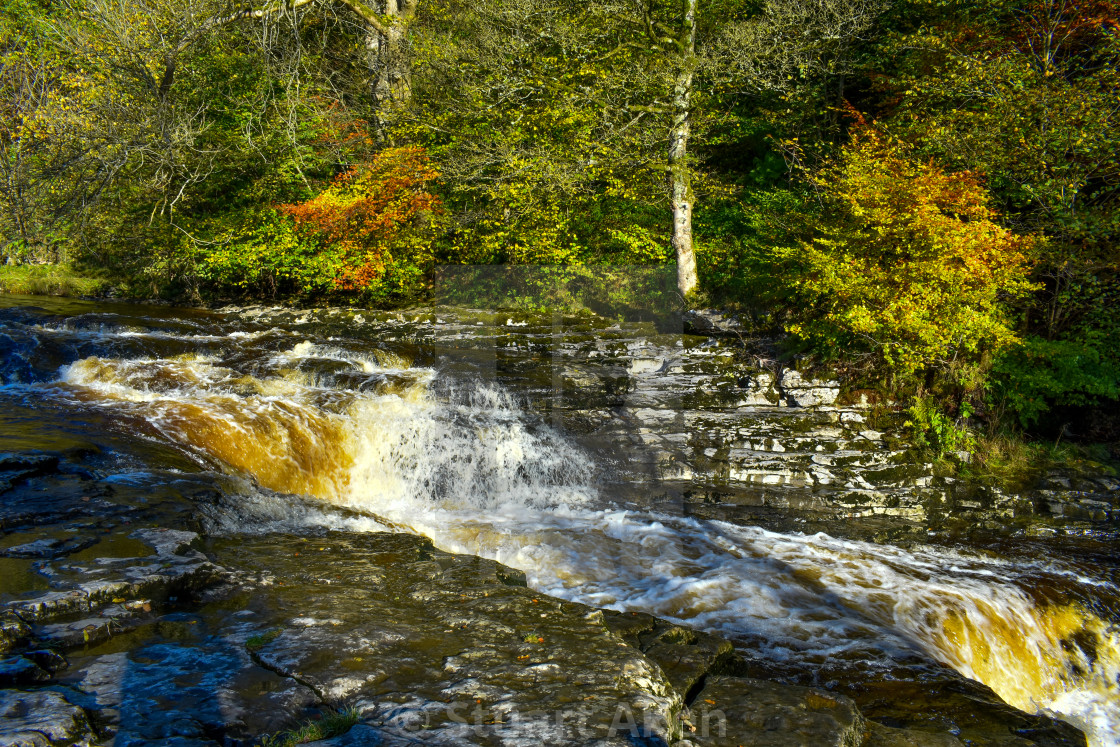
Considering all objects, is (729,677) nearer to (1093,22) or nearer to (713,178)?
(1093,22)

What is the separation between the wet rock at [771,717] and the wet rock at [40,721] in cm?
265

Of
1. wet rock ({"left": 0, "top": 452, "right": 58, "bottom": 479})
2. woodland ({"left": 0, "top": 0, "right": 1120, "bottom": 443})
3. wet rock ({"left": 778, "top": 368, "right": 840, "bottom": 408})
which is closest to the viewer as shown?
wet rock ({"left": 0, "top": 452, "right": 58, "bottom": 479})

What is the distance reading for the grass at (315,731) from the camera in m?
2.50

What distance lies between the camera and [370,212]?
1443cm

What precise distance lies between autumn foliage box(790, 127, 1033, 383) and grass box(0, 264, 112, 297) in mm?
16915

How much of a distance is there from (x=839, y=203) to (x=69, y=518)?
35.0 ft

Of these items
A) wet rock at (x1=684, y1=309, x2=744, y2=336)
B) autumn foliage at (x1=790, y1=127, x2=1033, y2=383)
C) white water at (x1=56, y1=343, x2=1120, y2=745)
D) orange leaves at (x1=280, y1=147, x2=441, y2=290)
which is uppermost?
orange leaves at (x1=280, y1=147, x2=441, y2=290)

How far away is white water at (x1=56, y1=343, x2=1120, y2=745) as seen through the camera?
536cm

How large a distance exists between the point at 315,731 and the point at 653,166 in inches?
443

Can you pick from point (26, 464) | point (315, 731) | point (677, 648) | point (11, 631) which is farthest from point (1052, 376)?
point (26, 464)

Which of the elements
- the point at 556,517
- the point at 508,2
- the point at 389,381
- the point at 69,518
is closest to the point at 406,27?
the point at 508,2

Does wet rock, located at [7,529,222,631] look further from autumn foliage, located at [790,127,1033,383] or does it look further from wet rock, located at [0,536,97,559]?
autumn foliage, located at [790,127,1033,383]

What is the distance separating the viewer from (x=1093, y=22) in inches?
358

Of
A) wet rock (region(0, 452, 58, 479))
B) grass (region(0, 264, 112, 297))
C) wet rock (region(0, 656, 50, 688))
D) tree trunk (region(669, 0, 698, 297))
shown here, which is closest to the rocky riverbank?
wet rock (region(0, 656, 50, 688))
